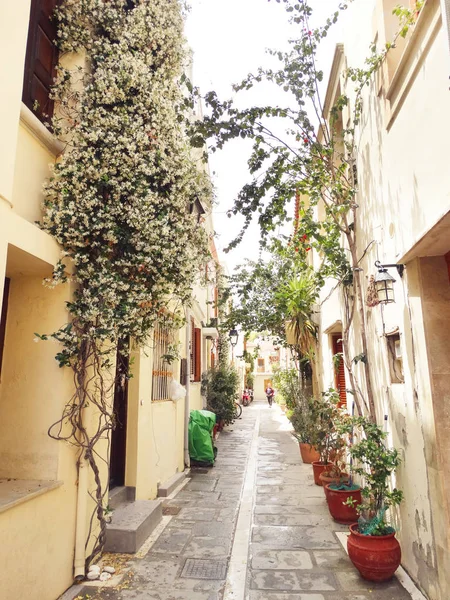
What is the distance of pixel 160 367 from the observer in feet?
25.1

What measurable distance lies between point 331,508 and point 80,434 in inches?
147

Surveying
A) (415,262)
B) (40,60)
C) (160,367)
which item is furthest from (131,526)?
(40,60)

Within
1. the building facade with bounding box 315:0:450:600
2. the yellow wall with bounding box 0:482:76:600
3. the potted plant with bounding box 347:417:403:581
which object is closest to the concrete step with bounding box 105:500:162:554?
the yellow wall with bounding box 0:482:76:600

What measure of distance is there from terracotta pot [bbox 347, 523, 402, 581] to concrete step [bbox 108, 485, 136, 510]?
10.1 feet

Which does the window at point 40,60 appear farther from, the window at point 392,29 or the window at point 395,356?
the window at point 395,356

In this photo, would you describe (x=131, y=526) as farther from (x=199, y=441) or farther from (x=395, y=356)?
(x=199, y=441)

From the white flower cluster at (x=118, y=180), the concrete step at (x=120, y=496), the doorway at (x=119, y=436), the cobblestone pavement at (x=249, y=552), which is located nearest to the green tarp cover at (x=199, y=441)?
the cobblestone pavement at (x=249, y=552)

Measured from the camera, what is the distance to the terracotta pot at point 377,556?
3994 mm

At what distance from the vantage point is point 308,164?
18.9 ft

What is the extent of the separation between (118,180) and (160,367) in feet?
13.3

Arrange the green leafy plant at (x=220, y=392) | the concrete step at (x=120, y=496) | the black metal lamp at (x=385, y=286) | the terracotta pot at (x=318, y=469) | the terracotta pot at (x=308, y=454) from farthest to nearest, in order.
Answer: the green leafy plant at (x=220, y=392) < the terracotta pot at (x=308, y=454) < the terracotta pot at (x=318, y=469) < the concrete step at (x=120, y=496) < the black metal lamp at (x=385, y=286)

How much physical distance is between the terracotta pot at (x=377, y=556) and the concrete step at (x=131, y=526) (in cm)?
242

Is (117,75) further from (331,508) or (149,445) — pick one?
(331,508)

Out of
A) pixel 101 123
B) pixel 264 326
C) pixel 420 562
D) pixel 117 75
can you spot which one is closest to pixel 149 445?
pixel 420 562
